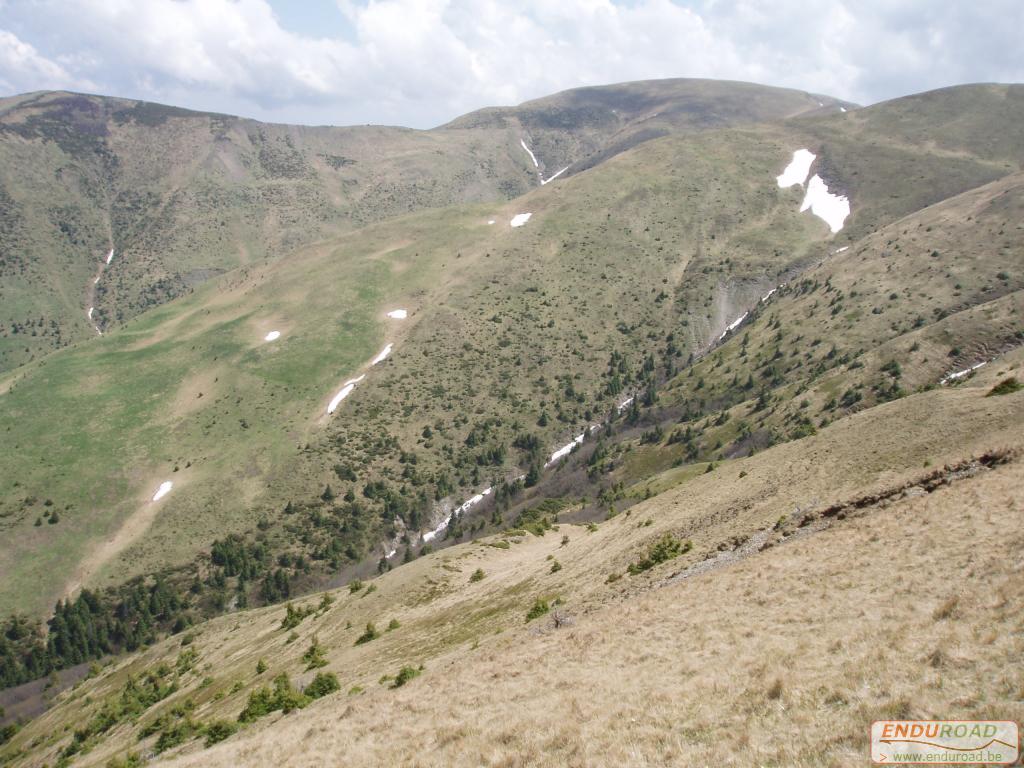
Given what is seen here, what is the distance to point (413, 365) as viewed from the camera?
369 feet

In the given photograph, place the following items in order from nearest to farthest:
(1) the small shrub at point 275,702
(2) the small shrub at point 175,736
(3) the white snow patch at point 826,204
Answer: (1) the small shrub at point 275,702 < (2) the small shrub at point 175,736 < (3) the white snow patch at point 826,204

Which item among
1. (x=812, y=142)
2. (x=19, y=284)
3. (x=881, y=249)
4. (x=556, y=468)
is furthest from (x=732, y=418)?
(x=19, y=284)

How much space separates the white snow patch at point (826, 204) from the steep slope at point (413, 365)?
3119 millimetres

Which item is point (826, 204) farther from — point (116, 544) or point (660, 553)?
point (116, 544)

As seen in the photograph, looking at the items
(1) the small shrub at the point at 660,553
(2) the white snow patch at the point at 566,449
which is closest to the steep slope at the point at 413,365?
(2) the white snow patch at the point at 566,449

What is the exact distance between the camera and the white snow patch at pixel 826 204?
152m

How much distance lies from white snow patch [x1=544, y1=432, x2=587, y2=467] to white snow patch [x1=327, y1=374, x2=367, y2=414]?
124 feet

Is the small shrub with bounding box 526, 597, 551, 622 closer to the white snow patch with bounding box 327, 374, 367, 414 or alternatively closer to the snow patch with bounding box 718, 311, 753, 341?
the white snow patch with bounding box 327, 374, 367, 414

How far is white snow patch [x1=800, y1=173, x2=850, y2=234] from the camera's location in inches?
5965

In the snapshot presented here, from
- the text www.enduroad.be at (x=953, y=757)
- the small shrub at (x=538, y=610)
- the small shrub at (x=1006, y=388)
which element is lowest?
the small shrub at (x=1006, y=388)

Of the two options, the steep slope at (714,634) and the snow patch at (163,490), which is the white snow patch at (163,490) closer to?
the snow patch at (163,490)

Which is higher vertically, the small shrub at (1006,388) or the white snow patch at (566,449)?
the white snow patch at (566,449)

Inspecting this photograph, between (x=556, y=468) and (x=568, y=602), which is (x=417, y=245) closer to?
(x=556, y=468)

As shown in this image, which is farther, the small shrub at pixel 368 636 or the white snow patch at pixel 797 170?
the white snow patch at pixel 797 170
